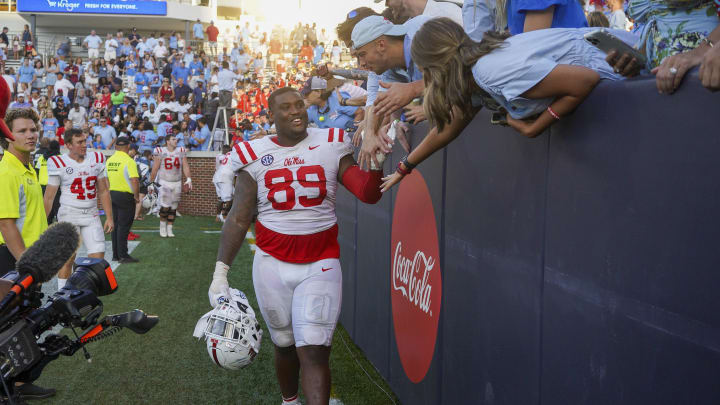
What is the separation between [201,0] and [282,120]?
3650 cm

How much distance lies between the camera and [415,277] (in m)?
4.74

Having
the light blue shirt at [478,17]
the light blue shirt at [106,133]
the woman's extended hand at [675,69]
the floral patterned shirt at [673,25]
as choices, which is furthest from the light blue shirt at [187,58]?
the woman's extended hand at [675,69]

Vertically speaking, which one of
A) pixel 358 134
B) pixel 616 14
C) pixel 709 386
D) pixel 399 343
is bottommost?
pixel 399 343

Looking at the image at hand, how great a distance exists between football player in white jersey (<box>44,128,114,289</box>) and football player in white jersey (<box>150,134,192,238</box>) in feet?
19.4

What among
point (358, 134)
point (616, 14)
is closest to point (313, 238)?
point (358, 134)

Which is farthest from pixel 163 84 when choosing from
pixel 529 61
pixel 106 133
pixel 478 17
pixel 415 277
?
pixel 529 61

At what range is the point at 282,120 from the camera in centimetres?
457

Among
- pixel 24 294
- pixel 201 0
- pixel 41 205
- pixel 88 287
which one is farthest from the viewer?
pixel 201 0

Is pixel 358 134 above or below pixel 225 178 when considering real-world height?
above

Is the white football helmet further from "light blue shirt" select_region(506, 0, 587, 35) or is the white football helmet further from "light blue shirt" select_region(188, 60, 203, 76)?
"light blue shirt" select_region(188, 60, 203, 76)

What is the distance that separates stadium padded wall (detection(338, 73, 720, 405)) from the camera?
2.05 meters

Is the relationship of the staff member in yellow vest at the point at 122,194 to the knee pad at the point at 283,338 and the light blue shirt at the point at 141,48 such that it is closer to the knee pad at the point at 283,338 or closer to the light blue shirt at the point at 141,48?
the knee pad at the point at 283,338

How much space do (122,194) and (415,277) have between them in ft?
28.7

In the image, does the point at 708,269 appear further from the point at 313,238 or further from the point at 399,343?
the point at 399,343
